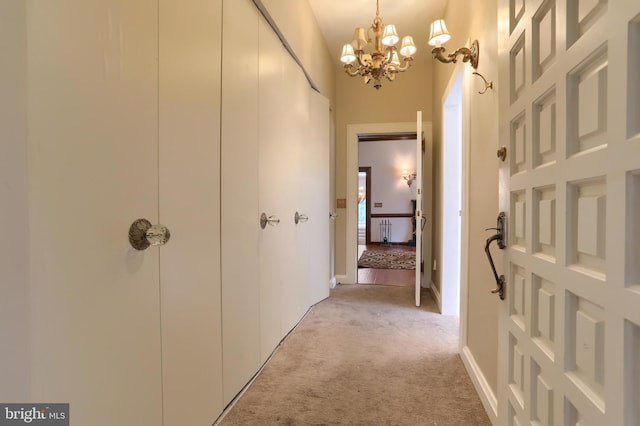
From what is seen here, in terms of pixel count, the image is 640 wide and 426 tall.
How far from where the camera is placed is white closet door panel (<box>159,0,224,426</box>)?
44.4 inches

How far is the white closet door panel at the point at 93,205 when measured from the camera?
713mm

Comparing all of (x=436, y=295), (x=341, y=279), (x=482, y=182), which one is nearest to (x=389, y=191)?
(x=341, y=279)

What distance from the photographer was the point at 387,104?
13.7 ft

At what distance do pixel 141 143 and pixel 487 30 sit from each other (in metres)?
1.71

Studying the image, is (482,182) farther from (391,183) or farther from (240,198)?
(391,183)

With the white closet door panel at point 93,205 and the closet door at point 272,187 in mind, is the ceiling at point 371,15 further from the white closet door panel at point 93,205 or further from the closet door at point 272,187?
the white closet door panel at point 93,205

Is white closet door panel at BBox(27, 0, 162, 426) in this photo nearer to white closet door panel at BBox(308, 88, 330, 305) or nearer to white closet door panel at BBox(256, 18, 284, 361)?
white closet door panel at BBox(256, 18, 284, 361)

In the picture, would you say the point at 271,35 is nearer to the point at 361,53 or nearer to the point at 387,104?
the point at 361,53

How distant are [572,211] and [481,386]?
1.38 metres

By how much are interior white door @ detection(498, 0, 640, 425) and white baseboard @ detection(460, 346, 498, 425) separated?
53cm

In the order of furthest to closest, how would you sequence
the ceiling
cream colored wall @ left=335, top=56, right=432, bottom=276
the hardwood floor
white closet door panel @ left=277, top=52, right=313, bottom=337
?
the hardwood floor
cream colored wall @ left=335, top=56, right=432, bottom=276
the ceiling
white closet door panel @ left=277, top=52, right=313, bottom=337

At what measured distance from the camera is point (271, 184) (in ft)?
7.09

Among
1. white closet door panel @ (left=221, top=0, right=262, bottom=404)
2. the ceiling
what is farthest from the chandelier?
white closet door panel @ (left=221, top=0, right=262, bottom=404)

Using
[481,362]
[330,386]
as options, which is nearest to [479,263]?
[481,362]
